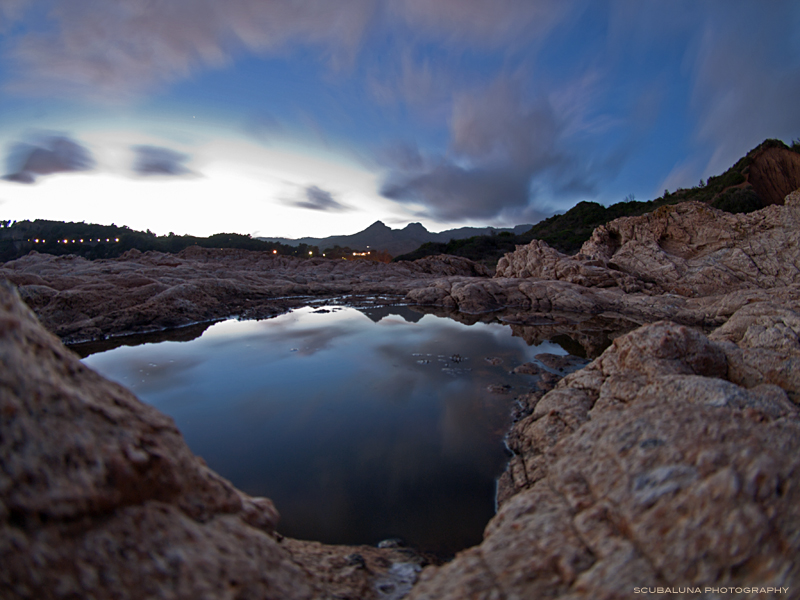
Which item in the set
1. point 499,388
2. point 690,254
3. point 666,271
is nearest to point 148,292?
point 499,388

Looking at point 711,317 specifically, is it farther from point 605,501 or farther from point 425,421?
point 605,501

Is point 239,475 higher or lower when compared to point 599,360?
lower

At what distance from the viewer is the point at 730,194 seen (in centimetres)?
3325

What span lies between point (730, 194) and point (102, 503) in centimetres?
4862

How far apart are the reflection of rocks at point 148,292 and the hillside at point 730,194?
95.4ft

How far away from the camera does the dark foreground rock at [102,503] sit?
52.2 inches

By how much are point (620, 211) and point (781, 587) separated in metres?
72.0

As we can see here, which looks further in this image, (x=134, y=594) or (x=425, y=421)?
(x=425, y=421)

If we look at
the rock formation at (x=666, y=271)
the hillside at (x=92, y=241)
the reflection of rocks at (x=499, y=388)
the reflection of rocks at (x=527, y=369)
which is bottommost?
the reflection of rocks at (x=499, y=388)

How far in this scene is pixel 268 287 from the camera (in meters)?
21.6

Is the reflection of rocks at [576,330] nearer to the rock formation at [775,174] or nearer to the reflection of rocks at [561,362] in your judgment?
the reflection of rocks at [561,362]

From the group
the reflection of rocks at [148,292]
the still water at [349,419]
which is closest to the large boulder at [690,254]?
the still water at [349,419]

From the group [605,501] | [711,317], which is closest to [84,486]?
[605,501]

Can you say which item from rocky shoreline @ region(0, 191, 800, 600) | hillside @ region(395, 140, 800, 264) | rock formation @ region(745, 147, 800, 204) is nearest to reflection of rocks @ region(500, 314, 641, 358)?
rocky shoreline @ region(0, 191, 800, 600)
